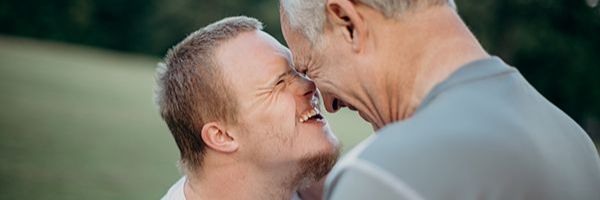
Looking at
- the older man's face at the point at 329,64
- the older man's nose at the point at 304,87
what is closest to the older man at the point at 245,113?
the older man's nose at the point at 304,87

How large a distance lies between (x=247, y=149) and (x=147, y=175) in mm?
8260

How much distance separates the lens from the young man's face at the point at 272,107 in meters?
3.09

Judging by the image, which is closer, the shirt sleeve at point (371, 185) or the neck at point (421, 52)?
the shirt sleeve at point (371, 185)

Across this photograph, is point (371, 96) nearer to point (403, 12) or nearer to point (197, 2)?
point (403, 12)

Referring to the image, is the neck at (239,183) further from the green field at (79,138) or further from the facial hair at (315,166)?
the green field at (79,138)

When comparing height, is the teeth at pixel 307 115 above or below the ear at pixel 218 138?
below

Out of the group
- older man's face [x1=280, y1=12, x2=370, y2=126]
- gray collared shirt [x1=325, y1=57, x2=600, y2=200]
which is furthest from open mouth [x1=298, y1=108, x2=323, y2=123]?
gray collared shirt [x1=325, y1=57, x2=600, y2=200]

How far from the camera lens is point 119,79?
25.3 m

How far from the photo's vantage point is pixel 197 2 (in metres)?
50.1

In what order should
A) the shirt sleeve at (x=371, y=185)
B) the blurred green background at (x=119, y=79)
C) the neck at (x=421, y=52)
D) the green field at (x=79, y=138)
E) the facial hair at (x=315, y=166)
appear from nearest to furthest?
the shirt sleeve at (x=371, y=185), the neck at (x=421, y=52), the facial hair at (x=315, y=166), the green field at (x=79, y=138), the blurred green background at (x=119, y=79)

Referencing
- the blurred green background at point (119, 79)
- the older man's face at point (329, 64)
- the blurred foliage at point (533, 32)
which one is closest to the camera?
the older man's face at point (329, 64)

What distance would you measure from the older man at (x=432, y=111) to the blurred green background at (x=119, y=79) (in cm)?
731

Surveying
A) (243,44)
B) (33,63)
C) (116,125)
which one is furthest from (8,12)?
(243,44)

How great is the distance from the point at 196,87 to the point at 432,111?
5.09 ft
